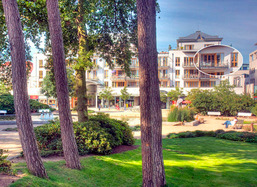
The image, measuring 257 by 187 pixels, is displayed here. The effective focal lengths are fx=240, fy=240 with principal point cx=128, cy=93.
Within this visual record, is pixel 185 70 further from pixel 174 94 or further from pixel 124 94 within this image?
pixel 124 94

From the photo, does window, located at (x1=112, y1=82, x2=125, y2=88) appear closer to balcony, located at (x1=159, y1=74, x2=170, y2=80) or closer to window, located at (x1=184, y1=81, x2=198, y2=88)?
balcony, located at (x1=159, y1=74, x2=170, y2=80)

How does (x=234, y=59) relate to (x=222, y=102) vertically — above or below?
above

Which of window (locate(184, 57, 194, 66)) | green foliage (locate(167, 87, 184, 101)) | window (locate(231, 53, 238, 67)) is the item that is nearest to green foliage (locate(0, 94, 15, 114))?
green foliage (locate(167, 87, 184, 101))

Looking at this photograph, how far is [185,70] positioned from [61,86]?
5180cm

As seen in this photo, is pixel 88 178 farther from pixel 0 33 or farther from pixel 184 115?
pixel 184 115

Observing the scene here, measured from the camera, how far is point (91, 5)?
10.3 metres

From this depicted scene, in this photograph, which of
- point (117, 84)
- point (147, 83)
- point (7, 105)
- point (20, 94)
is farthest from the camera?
point (117, 84)

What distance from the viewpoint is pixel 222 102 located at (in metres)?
34.1

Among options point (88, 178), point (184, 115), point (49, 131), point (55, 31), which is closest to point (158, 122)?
point (88, 178)

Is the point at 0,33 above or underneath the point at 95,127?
above

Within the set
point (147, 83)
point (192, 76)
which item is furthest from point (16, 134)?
point (192, 76)

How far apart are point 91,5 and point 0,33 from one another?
13.4 feet

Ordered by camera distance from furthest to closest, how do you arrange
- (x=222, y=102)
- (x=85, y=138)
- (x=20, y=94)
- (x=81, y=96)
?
(x=222, y=102) < (x=81, y=96) < (x=85, y=138) < (x=20, y=94)

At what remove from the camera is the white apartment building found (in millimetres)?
51062
